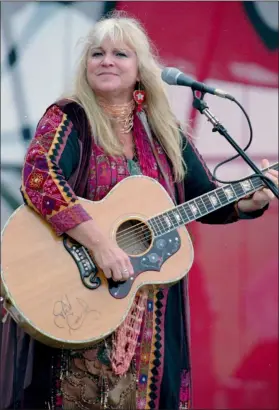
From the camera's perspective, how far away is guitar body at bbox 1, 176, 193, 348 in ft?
7.77

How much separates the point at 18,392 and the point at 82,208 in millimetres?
675

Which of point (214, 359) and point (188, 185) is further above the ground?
point (188, 185)

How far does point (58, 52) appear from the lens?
3559 millimetres

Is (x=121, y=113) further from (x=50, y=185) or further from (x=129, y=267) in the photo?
(x=129, y=267)

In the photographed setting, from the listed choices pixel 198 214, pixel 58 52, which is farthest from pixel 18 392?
pixel 58 52

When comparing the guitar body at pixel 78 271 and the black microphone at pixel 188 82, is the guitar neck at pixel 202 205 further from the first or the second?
the black microphone at pixel 188 82

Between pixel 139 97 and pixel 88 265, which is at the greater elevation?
pixel 139 97

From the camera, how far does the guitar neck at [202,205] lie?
8.61 feet

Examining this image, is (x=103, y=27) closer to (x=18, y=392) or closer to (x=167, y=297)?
(x=167, y=297)

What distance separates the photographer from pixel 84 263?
2455 millimetres

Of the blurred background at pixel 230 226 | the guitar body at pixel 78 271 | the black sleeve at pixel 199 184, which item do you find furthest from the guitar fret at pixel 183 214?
the blurred background at pixel 230 226

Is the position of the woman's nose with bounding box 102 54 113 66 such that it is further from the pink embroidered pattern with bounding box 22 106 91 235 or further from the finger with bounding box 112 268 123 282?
the finger with bounding box 112 268 123 282

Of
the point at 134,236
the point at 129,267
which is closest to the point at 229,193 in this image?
the point at 134,236
